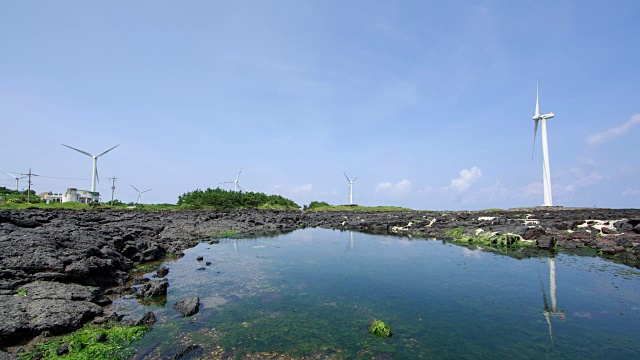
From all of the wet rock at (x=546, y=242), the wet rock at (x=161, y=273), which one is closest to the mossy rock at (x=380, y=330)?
the wet rock at (x=161, y=273)

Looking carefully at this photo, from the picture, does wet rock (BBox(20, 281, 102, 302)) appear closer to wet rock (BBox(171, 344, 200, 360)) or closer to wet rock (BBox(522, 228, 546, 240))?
wet rock (BBox(171, 344, 200, 360))

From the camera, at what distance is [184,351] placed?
7.21 metres

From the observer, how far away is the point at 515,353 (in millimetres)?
7488

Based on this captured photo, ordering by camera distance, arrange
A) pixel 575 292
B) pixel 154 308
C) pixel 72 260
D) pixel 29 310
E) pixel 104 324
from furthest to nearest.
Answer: pixel 575 292
pixel 72 260
pixel 154 308
pixel 104 324
pixel 29 310

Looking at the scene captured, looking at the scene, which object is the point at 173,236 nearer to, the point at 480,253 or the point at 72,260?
the point at 72,260

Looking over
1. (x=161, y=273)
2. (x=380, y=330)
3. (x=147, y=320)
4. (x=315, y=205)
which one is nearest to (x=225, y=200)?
(x=315, y=205)

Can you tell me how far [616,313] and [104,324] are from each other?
15.9 meters

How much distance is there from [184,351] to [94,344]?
228cm

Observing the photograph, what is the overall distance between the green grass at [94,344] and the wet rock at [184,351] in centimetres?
109

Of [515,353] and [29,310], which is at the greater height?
[29,310]

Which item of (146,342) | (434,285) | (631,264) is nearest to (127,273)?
(146,342)

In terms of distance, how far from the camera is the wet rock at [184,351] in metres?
6.98

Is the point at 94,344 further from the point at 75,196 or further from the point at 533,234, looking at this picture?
the point at 75,196

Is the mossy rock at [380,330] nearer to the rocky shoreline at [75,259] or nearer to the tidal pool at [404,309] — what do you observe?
the tidal pool at [404,309]
